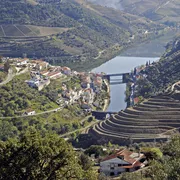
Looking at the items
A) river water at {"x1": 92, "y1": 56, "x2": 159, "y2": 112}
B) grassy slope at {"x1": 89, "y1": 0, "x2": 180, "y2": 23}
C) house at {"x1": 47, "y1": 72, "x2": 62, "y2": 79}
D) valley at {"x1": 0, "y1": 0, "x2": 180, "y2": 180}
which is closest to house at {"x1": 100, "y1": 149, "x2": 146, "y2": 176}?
valley at {"x1": 0, "y1": 0, "x2": 180, "y2": 180}

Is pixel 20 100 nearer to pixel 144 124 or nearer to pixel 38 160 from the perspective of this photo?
pixel 144 124

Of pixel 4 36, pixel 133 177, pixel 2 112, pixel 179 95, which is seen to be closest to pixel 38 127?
pixel 2 112

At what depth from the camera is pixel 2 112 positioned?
42.3m

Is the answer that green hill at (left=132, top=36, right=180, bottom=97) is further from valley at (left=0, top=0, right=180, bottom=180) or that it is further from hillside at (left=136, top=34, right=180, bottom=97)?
valley at (left=0, top=0, right=180, bottom=180)

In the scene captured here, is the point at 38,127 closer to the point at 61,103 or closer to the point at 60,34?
the point at 61,103

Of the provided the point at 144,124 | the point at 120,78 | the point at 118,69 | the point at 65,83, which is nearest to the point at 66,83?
the point at 65,83

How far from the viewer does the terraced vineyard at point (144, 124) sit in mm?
34312

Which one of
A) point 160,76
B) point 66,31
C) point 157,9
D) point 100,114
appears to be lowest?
point 100,114

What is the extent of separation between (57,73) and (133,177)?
4349cm

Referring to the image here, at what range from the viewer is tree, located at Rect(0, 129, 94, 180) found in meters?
14.5

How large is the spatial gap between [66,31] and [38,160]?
84371 mm

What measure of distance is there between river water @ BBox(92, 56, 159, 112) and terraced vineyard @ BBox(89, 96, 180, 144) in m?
12.0

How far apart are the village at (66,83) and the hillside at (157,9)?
77.5m

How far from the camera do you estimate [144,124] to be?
35500 millimetres
